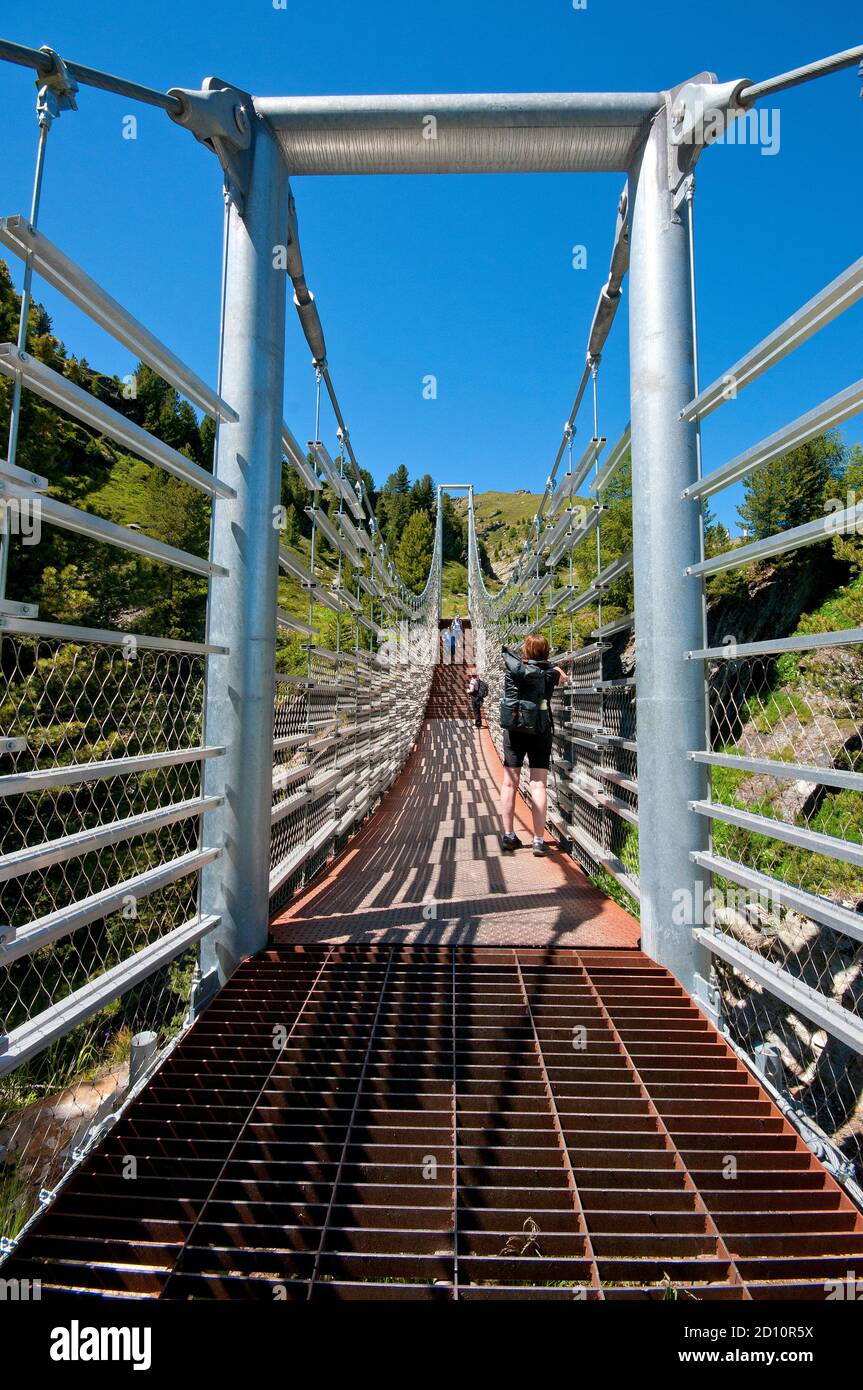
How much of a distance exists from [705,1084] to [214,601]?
2.05 meters

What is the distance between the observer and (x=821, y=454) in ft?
84.3

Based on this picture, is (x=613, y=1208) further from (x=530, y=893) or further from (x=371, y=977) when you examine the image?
(x=530, y=893)

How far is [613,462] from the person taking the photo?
2943mm

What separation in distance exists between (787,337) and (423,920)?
7.36 ft

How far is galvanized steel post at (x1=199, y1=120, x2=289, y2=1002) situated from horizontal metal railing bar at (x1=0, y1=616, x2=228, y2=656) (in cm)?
21

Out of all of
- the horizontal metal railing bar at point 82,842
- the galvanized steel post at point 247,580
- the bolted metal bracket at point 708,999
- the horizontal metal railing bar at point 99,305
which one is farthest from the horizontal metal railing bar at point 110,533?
the bolted metal bracket at point 708,999

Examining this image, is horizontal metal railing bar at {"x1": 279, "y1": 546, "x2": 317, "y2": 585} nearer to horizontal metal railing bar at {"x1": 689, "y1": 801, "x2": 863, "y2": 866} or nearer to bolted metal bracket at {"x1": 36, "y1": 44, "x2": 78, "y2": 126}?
bolted metal bracket at {"x1": 36, "y1": 44, "x2": 78, "y2": 126}

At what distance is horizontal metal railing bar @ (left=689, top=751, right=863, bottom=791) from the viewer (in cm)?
133

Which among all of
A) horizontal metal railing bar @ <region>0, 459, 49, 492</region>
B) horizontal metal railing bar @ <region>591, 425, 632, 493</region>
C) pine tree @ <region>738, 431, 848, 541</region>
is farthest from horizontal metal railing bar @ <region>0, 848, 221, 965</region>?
pine tree @ <region>738, 431, 848, 541</region>

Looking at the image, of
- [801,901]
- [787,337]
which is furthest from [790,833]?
[787,337]

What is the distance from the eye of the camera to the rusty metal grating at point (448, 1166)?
1239 mm

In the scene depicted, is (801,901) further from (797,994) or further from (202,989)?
(202,989)

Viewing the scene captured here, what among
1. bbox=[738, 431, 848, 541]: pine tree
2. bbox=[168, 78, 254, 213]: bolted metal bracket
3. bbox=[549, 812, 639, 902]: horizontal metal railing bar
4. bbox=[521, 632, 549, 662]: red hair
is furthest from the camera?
bbox=[738, 431, 848, 541]: pine tree

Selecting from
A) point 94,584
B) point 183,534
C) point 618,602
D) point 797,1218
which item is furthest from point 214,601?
point 183,534
